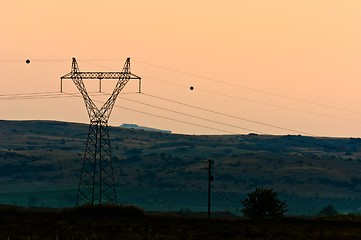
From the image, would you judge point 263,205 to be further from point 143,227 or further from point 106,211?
point 143,227

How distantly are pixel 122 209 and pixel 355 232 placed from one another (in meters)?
35.2

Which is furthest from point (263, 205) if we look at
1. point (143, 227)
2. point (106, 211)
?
point (143, 227)

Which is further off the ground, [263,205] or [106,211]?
[263,205]

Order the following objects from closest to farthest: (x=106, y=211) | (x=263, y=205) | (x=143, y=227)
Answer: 1. (x=143, y=227)
2. (x=106, y=211)
3. (x=263, y=205)

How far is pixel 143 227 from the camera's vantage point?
116m

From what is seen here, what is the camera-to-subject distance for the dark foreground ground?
337ft

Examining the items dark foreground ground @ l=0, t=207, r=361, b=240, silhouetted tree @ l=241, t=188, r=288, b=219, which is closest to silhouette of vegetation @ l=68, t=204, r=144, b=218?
dark foreground ground @ l=0, t=207, r=361, b=240

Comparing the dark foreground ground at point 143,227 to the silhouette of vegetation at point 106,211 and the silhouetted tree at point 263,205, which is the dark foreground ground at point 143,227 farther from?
the silhouetted tree at point 263,205

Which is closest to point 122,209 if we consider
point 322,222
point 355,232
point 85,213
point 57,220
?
point 85,213

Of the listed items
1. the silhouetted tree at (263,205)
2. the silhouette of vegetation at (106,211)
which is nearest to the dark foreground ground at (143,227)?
the silhouette of vegetation at (106,211)

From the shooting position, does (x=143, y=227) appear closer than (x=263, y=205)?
Yes

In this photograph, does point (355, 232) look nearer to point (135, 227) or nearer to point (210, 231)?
point (210, 231)

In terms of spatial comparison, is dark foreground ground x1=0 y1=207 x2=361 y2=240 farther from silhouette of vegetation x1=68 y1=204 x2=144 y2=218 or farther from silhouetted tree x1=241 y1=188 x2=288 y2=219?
silhouetted tree x1=241 y1=188 x2=288 y2=219

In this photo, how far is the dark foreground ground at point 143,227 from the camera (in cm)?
10275
